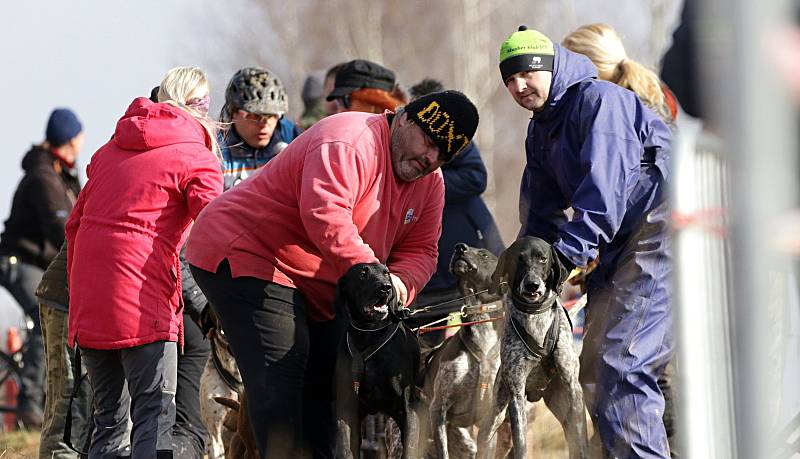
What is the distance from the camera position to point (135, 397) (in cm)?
474

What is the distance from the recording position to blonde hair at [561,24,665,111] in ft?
17.5

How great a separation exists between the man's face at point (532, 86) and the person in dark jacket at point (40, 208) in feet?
14.7

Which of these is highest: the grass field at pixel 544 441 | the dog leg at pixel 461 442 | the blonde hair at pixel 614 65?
the blonde hair at pixel 614 65

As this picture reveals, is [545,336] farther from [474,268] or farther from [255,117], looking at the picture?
[255,117]

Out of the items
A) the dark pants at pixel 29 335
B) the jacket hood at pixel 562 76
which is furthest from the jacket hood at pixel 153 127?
the dark pants at pixel 29 335

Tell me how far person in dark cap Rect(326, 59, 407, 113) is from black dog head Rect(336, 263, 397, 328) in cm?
226

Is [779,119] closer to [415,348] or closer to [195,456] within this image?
[415,348]

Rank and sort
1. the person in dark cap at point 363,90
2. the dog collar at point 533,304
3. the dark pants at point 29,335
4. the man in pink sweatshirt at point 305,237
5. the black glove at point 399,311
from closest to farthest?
1. the man in pink sweatshirt at point 305,237
2. the black glove at point 399,311
3. the dog collar at point 533,304
4. the person in dark cap at point 363,90
5. the dark pants at point 29,335

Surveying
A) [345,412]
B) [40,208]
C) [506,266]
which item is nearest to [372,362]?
[345,412]

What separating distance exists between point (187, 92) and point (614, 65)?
1870 mm

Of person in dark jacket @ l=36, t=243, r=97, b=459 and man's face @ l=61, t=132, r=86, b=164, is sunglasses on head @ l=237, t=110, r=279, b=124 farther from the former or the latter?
man's face @ l=61, t=132, r=86, b=164

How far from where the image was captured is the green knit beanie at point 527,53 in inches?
179

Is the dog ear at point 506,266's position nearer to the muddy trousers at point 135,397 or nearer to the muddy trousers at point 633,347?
the muddy trousers at point 633,347

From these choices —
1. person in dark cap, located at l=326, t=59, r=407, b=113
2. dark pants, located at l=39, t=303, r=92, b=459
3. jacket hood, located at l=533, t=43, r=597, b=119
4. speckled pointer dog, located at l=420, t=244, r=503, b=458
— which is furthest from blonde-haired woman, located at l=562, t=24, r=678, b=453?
dark pants, located at l=39, t=303, r=92, b=459
